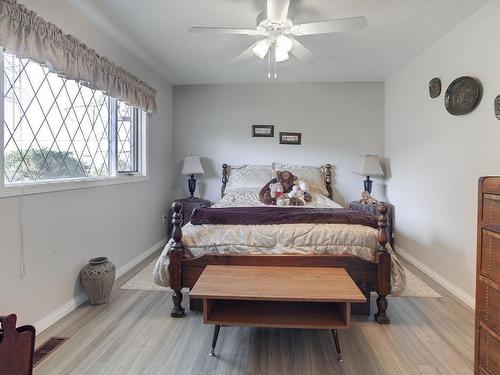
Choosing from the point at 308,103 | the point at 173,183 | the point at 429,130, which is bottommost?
the point at 173,183

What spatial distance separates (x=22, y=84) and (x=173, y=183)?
2.80m

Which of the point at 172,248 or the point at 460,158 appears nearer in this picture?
the point at 172,248

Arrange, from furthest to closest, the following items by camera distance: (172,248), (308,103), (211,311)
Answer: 1. (308,103)
2. (172,248)
3. (211,311)

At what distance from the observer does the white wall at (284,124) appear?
14.9 ft

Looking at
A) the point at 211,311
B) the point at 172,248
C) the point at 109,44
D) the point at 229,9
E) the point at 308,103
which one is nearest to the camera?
the point at 211,311

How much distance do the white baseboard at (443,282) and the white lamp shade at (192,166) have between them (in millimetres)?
2957

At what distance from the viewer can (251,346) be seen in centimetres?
193

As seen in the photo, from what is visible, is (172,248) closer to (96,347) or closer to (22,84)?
(96,347)

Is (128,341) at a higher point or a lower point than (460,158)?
lower

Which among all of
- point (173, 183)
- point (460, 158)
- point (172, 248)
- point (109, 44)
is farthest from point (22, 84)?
point (460, 158)

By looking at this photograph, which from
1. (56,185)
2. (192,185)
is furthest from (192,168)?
(56,185)

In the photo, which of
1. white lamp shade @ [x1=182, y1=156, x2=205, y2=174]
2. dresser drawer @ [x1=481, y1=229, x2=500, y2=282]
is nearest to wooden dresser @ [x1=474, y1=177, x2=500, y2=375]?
dresser drawer @ [x1=481, y1=229, x2=500, y2=282]

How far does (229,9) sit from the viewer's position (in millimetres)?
2430

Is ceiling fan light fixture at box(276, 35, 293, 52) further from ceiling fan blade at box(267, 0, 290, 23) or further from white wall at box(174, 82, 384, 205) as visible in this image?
white wall at box(174, 82, 384, 205)
